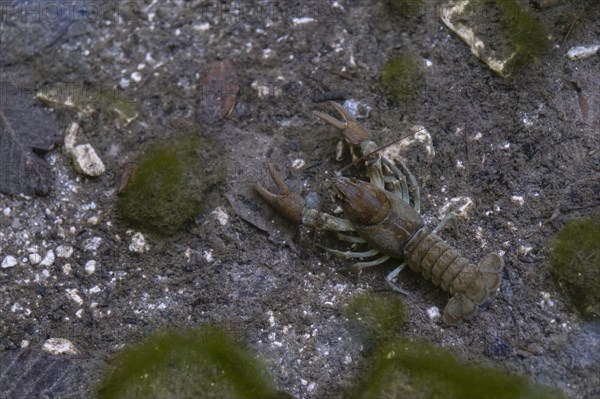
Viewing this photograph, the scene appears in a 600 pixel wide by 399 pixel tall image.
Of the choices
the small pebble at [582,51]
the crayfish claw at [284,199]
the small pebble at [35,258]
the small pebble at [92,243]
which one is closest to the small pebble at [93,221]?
the small pebble at [92,243]

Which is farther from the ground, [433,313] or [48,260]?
[433,313]

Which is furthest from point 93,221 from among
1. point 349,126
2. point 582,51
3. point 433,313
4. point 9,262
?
point 582,51

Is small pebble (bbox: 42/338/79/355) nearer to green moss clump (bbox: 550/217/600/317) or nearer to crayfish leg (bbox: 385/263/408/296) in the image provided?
crayfish leg (bbox: 385/263/408/296)

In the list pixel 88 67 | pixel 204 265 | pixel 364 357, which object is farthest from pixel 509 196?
pixel 88 67

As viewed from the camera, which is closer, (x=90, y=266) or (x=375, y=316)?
(x=375, y=316)

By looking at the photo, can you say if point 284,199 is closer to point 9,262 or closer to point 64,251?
point 64,251
